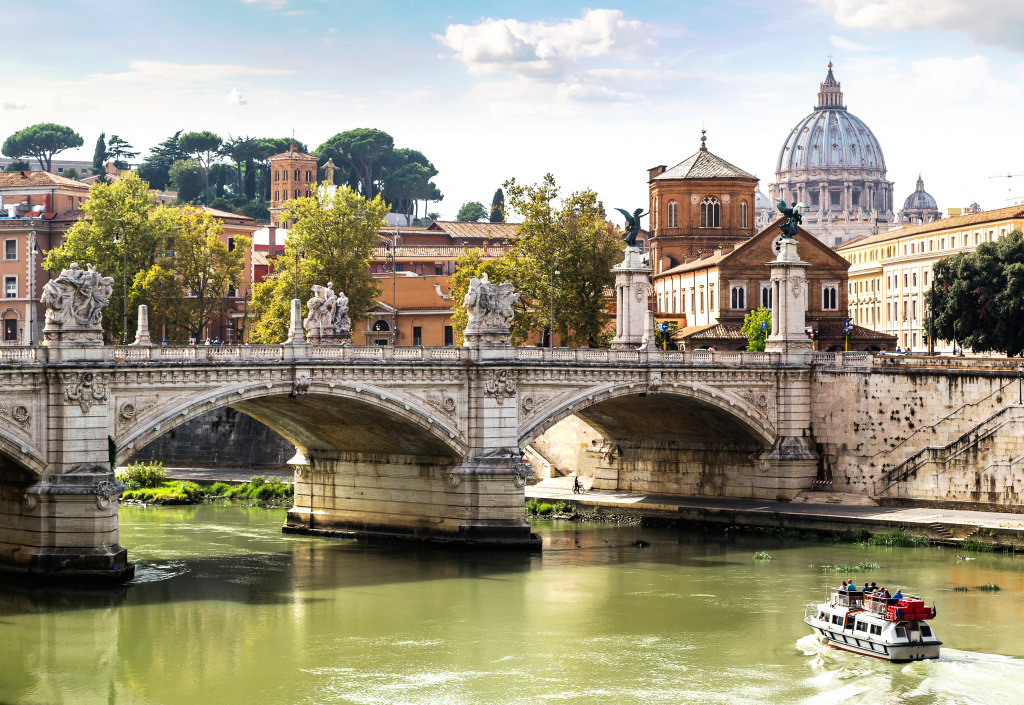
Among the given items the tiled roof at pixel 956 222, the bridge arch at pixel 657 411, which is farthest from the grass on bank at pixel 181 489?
the tiled roof at pixel 956 222

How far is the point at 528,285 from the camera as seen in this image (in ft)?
202

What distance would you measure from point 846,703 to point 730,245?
171ft

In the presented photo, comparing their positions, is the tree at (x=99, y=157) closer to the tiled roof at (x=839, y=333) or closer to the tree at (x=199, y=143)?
the tree at (x=199, y=143)

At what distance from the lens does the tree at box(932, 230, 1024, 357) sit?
202 ft

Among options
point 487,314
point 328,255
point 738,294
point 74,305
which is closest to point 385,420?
point 487,314

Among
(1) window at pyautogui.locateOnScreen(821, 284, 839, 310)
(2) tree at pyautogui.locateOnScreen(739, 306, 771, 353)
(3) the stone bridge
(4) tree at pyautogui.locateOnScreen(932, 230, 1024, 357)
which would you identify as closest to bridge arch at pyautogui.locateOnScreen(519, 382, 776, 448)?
(3) the stone bridge

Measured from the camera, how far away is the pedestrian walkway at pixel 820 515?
41531mm

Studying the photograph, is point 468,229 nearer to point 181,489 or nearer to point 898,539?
point 181,489

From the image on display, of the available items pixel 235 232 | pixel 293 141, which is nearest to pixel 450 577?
pixel 235 232

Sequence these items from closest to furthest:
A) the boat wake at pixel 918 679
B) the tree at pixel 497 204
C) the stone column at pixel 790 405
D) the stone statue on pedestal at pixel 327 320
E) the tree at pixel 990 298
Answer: the boat wake at pixel 918 679 < the stone statue on pedestal at pixel 327 320 < the stone column at pixel 790 405 < the tree at pixel 990 298 < the tree at pixel 497 204

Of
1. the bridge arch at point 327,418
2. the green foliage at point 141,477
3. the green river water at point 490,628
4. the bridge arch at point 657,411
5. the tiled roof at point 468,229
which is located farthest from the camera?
the tiled roof at point 468,229

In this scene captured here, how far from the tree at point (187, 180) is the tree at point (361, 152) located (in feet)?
37.2

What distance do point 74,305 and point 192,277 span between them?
1292 inches

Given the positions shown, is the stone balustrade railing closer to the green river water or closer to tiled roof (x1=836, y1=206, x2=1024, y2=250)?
the green river water
